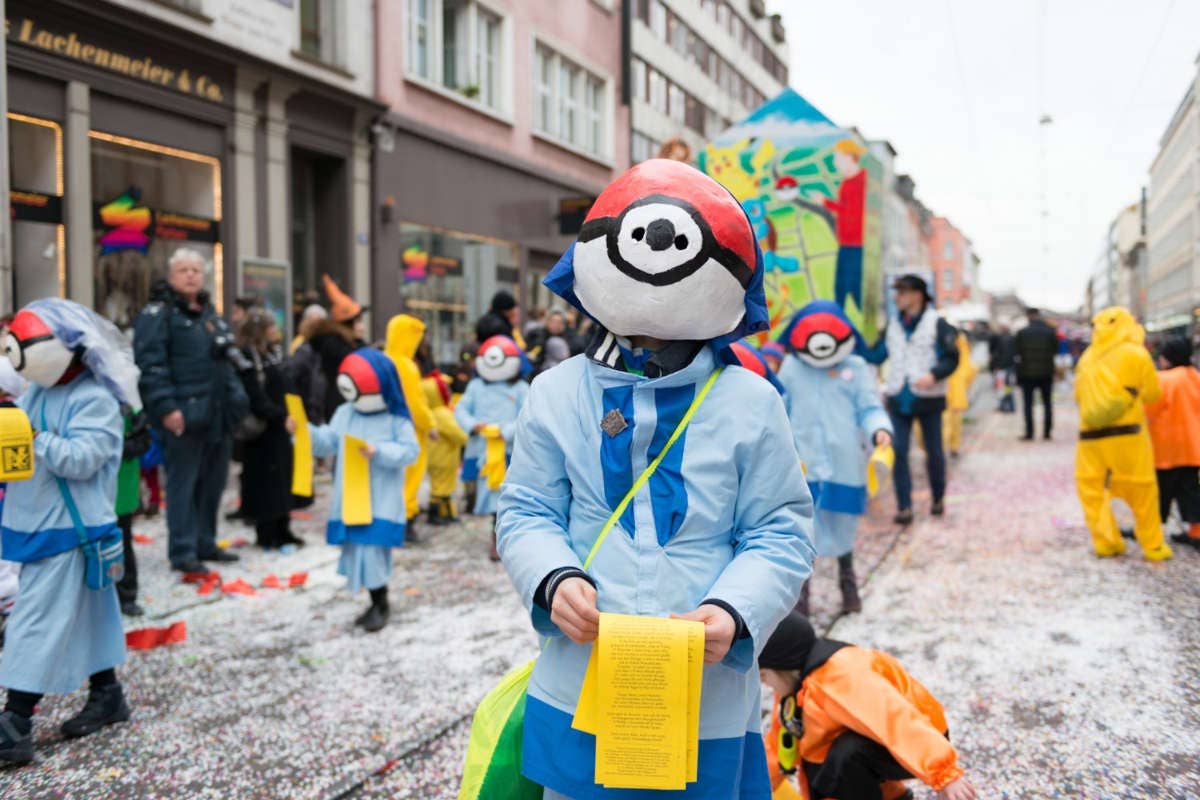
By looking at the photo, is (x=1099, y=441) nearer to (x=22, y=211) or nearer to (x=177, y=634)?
(x=177, y=634)

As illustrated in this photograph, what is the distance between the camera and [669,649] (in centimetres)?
164

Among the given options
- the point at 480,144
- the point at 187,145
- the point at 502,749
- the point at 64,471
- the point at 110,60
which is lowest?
the point at 502,749

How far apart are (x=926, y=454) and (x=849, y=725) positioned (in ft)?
17.2

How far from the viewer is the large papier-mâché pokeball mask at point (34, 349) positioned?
10.8ft

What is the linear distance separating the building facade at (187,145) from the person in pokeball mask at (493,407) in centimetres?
532

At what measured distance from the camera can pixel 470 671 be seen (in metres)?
4.06

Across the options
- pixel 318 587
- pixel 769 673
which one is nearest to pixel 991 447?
pixel 318 587

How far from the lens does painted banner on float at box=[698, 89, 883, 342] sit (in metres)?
6.88

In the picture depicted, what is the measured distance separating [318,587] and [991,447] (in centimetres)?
991

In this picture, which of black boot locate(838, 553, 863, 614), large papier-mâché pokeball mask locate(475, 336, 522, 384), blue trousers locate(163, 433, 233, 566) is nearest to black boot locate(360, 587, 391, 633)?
blue trousers locate(163, 433, 233, 566)

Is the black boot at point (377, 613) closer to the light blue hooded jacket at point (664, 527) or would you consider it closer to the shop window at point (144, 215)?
the light blue hooded jacket at point (664, 527)

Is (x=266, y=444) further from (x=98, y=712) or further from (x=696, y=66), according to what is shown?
(x=696, y=66)

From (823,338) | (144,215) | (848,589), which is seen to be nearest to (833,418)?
(823,338)

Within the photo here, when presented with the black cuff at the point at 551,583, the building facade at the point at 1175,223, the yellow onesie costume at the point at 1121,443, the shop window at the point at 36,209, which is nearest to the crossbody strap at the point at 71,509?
the black cuff at the point at 551,583
